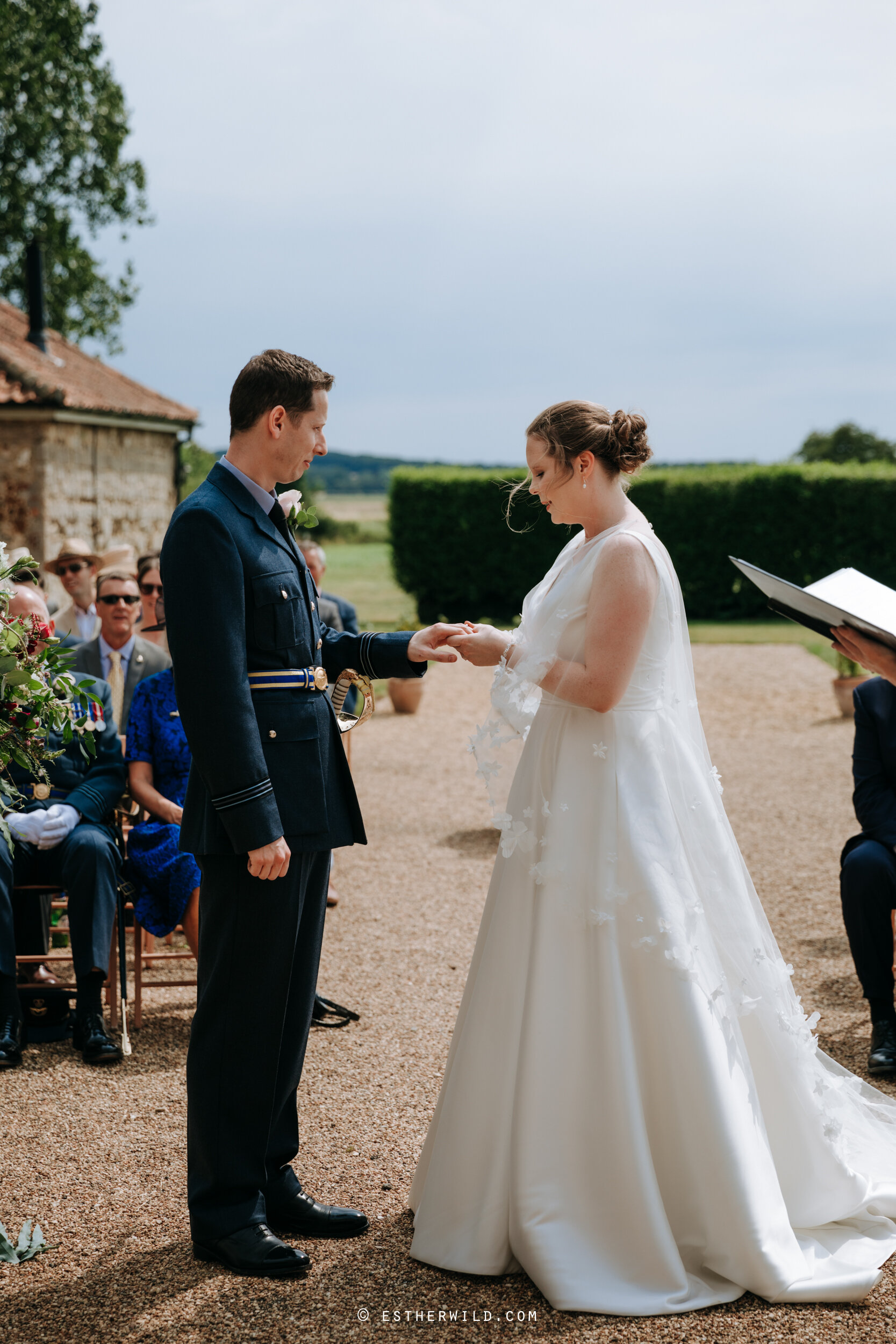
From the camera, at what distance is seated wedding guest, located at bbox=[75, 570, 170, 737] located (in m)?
6.05

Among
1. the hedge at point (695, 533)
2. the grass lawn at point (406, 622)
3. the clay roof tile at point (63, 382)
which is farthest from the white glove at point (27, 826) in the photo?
the hedge at point (695, 533)

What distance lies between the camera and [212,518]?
279cm

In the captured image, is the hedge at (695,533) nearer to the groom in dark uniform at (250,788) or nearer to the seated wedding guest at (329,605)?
the seated wedding guest at (329,605)

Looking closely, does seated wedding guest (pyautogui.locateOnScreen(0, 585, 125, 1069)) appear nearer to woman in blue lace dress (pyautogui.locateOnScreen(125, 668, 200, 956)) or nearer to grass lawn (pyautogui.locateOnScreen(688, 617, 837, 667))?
woman in blue lace dress (pyautogui.locateOnScreen(125, 668, 200, 956))

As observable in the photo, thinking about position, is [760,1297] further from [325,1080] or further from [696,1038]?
[325,1080]

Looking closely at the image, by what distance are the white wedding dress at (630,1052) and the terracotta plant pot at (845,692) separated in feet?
33.4

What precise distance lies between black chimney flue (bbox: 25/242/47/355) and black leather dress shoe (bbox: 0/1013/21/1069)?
13656 mm

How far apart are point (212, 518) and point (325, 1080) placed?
7.58 ft

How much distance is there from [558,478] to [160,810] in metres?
2.60

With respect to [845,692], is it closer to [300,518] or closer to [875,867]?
[875,867]

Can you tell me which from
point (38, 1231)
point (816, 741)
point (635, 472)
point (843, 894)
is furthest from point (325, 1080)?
point (816, 741)

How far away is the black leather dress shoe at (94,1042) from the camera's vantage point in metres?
4.33

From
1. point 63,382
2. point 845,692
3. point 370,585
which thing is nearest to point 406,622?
point 845,692

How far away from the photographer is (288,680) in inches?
115
